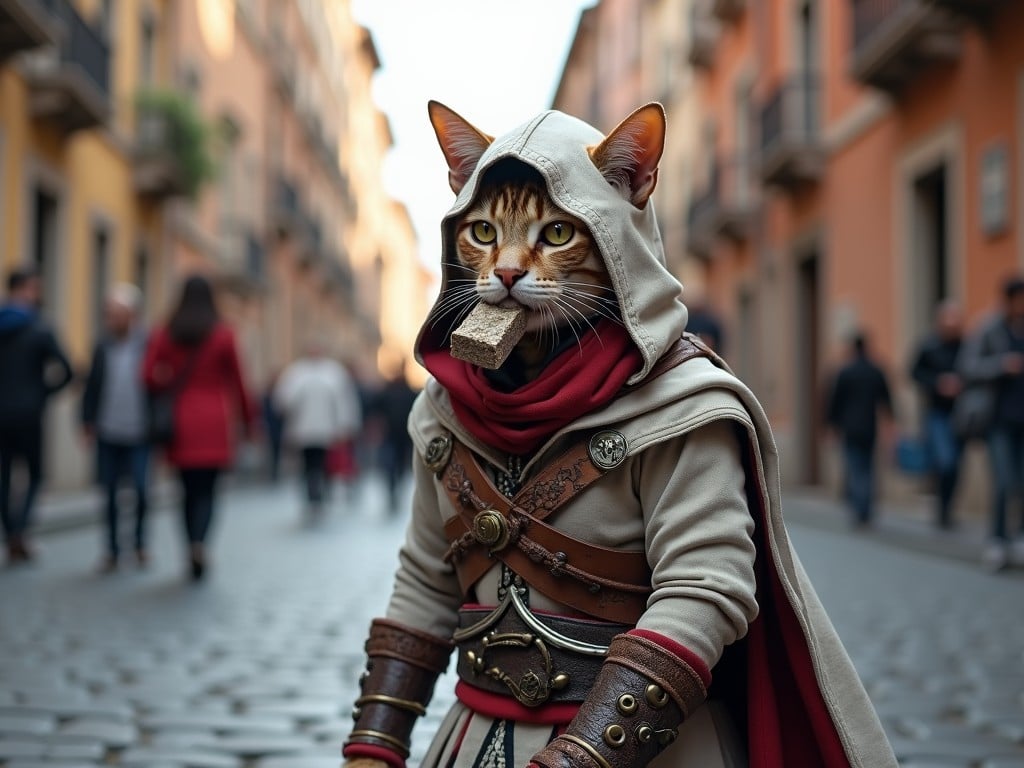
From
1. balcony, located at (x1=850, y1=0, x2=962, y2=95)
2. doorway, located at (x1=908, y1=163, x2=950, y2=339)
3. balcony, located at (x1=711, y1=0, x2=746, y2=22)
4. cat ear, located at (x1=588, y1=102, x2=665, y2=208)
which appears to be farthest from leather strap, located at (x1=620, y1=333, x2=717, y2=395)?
balcony, located at (x1=711, y1=0, x2=746, y2=22)

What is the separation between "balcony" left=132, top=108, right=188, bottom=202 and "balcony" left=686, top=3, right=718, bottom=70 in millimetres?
10439

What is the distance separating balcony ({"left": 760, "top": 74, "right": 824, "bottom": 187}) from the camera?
1873cm

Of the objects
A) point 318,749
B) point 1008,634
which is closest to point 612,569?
point 318,749

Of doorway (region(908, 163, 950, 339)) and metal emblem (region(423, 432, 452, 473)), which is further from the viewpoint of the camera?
doorway (region(908, 163, 950, 339))

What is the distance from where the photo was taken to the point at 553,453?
197 cm

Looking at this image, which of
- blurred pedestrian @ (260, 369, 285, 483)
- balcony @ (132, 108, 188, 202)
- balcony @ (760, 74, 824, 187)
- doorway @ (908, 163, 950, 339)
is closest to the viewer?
doorway @ (908, 163, 950, 339)

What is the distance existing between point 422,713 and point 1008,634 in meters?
4.71

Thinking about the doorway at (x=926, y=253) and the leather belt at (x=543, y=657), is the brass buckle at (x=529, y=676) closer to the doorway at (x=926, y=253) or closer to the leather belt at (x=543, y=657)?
the leather belt at (x=543, y=657)

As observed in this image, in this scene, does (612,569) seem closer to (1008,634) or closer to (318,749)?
(318,749)

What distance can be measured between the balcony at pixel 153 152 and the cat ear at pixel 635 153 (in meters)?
19.4

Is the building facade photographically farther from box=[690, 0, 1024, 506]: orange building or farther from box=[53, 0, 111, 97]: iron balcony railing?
box=[690, 0, 1024, 506]: orange building

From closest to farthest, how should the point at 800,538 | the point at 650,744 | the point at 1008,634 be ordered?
the point at 650,744 → the point at 1008,634 → the point at 800,538

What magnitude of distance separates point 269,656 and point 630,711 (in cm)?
396

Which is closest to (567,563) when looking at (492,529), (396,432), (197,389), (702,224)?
(492,529)
